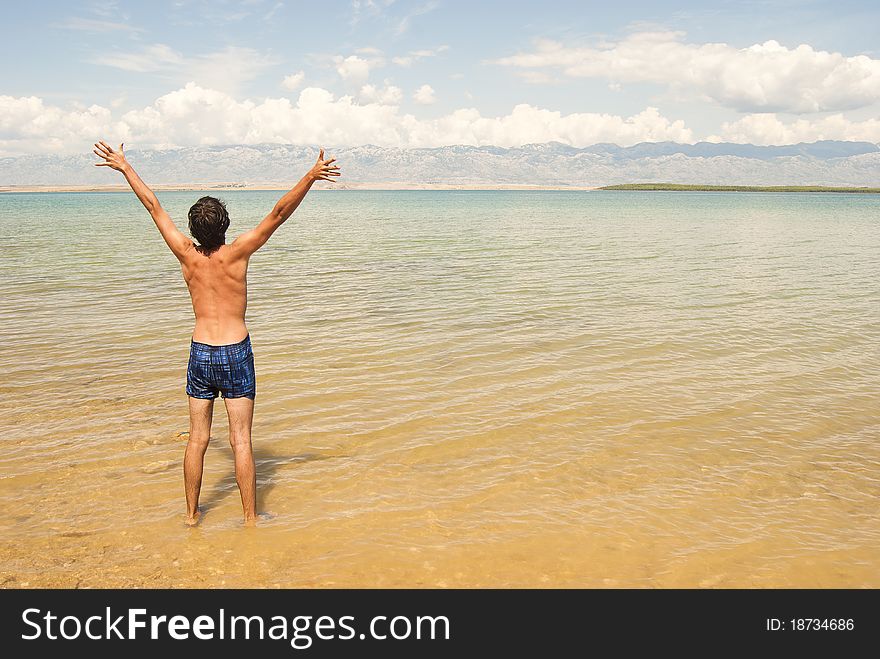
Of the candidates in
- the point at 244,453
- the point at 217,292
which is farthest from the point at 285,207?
the point at 244,453

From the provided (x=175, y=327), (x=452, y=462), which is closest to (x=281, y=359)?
(x=175, y=327)

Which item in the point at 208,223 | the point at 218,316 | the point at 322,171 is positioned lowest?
the point at 218,316

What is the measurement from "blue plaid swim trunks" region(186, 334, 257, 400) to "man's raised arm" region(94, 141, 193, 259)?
817 mm

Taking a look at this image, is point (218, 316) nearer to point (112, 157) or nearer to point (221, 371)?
point (221, 371)

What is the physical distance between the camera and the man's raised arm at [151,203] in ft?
17.5

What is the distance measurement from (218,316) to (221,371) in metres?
0.46

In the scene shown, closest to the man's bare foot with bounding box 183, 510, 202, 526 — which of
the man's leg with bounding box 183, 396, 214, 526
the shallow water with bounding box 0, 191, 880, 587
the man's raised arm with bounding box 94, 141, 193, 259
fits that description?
the man's leg with bounding box 183, 396, 214, 526

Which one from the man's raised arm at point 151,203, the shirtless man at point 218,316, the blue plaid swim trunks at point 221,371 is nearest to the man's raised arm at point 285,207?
the shirtless man at point 218,316

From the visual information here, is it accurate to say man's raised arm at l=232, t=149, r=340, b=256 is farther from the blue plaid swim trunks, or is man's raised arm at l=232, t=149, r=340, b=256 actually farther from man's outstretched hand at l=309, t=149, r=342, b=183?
the blue plaid swim trunks

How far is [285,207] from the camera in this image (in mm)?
5020

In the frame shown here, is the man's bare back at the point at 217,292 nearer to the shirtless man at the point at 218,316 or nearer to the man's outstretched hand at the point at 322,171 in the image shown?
the shirtless man at the point at 218,316

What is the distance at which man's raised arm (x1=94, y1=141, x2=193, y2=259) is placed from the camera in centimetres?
534
